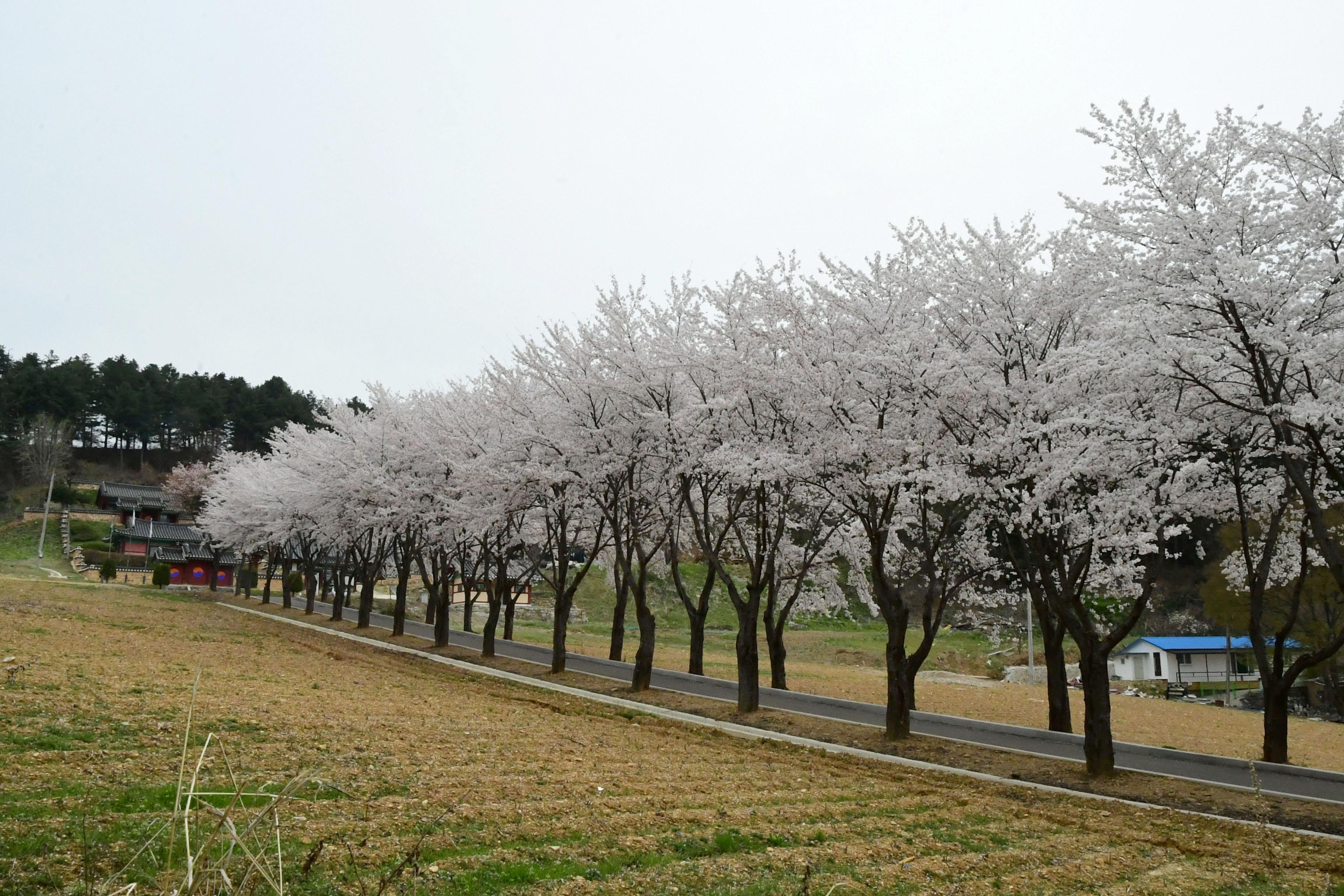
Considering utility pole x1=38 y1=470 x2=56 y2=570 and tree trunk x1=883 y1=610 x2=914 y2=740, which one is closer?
tree trunk x1=883 y1=610 x2=914 y2=740

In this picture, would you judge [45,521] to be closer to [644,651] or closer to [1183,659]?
[644,651]

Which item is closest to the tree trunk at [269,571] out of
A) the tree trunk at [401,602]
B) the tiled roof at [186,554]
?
the tiled roof at [186,554]

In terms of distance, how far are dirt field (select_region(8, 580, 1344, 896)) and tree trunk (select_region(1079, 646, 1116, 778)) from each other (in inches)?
88.2

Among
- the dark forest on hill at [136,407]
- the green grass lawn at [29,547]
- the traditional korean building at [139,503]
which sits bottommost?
the green grass lawn at [29,547]

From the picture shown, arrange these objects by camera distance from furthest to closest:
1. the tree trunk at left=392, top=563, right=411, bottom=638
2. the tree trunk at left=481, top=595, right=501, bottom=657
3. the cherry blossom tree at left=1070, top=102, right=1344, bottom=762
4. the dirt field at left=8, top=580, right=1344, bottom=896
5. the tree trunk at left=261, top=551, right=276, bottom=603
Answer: the tree trunk at left=261, top=551, right=276, bottom=603 → the tree trunk at left=392, top=563, right=411, bottom=638 → the tree trunk at left=481, top=595, right=501, bottom=657 → the cherry blossom tree at left=1070, top=102, right=1344, bottom=762 → the dirt field at left=8, top=580, right=1344, bottom=896

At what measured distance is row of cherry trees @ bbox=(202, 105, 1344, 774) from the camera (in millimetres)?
12969

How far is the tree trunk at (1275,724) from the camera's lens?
59.1 feet

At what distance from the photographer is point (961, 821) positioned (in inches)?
438

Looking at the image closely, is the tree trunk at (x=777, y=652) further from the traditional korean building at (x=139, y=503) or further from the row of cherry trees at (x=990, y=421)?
the traditional korean building at (x=139, y=503)

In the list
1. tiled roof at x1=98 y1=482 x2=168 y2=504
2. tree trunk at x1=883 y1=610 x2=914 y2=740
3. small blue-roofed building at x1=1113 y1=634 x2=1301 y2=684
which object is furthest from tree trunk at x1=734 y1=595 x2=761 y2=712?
tiled roof at x1=98 y1=482 x2=168 y2=504

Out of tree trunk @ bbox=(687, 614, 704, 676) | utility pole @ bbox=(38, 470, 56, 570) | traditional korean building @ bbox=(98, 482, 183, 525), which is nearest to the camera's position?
tree trunk @ bbox=(687, 614, 704, 676)

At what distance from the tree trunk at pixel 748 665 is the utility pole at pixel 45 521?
197 ft

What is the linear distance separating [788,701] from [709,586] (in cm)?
372

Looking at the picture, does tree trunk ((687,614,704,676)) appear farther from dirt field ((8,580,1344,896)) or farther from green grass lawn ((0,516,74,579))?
green grass lawn ((0,516,74,579))
